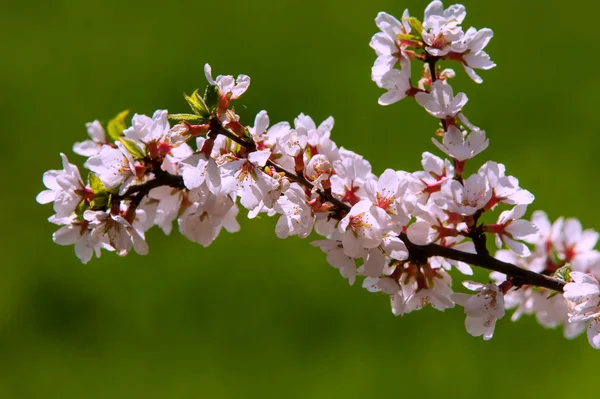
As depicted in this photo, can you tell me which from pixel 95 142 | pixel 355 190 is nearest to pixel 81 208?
pixel 95 142

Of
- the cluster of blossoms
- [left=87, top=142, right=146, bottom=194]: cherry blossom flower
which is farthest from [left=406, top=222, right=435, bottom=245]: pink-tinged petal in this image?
[left=87, top=142, right=146, bottom=194]: cherry blossom flower

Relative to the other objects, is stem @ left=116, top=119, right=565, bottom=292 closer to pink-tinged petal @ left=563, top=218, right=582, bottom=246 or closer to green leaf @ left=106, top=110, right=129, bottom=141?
green leaf @ left=106, top=110, right=129, bottom=141

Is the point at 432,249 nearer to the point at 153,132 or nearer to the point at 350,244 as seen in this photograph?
the point at 350,244

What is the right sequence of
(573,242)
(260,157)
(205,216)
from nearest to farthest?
(260,157)
(205,216)
(573,242)

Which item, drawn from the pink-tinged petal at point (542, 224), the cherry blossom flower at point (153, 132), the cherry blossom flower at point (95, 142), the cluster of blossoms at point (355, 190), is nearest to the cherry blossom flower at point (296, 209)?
the cluster of blossoms at point (355, 190)

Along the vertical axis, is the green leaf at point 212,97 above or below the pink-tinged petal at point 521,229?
above

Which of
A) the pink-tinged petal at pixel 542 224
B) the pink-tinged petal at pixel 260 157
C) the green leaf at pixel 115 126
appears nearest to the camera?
the pink-tinged petal at pixel 260 157

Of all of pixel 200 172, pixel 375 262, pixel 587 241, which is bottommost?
pixel 587 241

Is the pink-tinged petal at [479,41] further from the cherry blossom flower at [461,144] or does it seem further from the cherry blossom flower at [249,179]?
the cherry blossom flower at [249,179]
